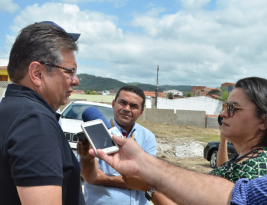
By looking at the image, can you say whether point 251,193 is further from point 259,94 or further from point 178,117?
point 178,117

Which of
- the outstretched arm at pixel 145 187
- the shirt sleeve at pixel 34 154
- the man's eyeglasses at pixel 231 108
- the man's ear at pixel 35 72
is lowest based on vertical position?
the outstretched arm at pixel 145 187

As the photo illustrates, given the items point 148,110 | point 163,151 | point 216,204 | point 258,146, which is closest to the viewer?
Result: point 216,204

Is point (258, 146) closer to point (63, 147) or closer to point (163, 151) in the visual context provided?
point (63, 147)

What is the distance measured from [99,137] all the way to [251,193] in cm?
87

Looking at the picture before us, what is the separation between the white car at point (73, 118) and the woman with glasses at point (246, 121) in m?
4.52

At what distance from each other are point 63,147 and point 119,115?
186 cm

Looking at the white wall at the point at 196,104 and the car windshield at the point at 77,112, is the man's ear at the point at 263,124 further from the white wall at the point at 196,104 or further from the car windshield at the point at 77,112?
the white wall at the point at 196,104

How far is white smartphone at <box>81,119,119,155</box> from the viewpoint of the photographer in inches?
61.4

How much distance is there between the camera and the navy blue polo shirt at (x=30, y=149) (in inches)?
44.1

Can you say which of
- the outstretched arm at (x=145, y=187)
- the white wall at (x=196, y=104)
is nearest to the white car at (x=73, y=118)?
the outstretched arm at (x=145, y=187)

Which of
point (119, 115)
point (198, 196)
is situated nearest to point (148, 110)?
point (119, 115)

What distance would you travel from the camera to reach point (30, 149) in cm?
112

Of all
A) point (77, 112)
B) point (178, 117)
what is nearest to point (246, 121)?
point (77, 112)

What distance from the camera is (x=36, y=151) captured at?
3.71 ft
